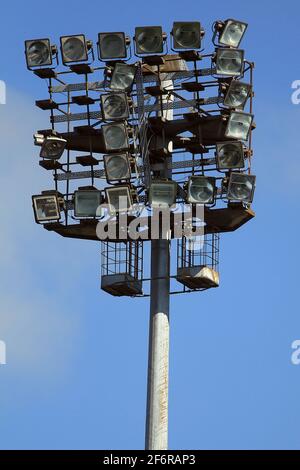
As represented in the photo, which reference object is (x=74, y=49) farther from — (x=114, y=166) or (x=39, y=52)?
(x=114, y=166)

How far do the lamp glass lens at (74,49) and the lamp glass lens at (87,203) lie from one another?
5.35m

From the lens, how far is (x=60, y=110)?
445 ft

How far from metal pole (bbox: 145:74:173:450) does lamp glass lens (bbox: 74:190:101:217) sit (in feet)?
9.09

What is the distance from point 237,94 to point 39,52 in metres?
8.26

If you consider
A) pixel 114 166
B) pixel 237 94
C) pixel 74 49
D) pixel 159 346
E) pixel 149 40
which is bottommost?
pixel 159 346

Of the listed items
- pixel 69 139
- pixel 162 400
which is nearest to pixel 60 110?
pixel 69 139

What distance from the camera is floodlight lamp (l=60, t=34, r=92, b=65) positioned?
441 ft

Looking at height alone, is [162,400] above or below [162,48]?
below

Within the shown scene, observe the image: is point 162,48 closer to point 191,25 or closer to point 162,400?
point 191,25

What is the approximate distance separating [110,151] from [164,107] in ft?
9.66

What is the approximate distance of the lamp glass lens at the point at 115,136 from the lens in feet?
435

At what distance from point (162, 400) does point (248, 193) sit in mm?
8590

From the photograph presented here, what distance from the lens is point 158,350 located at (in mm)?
132500

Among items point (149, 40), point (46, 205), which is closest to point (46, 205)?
point (46, 205)
